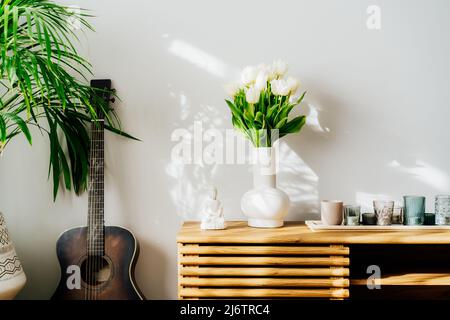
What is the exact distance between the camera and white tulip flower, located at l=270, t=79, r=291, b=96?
184 cm

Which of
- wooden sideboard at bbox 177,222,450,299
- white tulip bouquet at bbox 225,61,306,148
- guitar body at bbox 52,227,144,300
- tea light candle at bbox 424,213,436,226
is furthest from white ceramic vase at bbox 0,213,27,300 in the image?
tea light candle at bbox 424,213,436,226

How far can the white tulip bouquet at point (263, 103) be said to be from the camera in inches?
72.7


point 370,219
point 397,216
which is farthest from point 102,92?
point 397,216

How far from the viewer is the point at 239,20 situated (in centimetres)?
214

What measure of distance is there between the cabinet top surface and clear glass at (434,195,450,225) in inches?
3.8

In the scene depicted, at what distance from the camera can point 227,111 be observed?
214 centimetres

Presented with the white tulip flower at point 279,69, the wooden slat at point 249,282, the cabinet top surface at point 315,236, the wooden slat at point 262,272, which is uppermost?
the white tulip flower at point 279,69


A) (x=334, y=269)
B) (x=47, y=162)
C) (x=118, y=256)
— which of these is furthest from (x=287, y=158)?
(x=47, y=162)

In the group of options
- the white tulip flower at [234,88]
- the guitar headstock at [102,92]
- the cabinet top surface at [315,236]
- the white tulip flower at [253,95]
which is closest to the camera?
the cabinet top surface at [315,236]

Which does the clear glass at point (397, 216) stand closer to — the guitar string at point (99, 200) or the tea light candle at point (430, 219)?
the tea light candle at point (430, 219)

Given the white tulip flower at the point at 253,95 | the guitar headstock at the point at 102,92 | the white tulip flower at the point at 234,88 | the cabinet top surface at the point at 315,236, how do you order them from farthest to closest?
the guitar headstock at the point at 102,92 < the white tulip flower at the point at 234,88 < the white tulip flower at the point at 253,95 < the cabinet top surface at the point at 315,236

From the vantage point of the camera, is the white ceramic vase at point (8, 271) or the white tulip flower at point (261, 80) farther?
the white tulip flower at point (261, 80)

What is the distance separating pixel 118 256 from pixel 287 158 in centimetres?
93

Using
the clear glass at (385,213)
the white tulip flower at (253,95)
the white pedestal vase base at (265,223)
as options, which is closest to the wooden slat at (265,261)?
the white pedestal vase base at (265,223)
